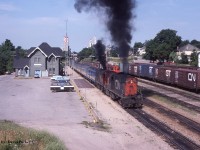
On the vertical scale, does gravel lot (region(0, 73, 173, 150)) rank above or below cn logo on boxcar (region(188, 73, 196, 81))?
below

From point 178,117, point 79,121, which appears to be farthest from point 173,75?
point 79,121

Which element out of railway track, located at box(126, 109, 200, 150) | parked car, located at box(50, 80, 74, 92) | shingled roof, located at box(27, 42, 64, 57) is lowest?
railway track, located at box(126, 109, 200, 150)

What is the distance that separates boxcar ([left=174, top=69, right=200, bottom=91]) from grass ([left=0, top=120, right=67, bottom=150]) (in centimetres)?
2814

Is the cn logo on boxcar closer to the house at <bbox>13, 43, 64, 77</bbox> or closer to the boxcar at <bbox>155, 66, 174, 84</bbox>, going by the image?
the boxcar at <bbox>155, 66, 174, 84</bbox>

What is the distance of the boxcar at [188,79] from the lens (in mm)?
41541

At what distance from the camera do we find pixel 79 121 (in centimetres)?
2478

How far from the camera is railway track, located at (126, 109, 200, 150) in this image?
1906 centimetres

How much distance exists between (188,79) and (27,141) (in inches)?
1233

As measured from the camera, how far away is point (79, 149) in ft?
53.7

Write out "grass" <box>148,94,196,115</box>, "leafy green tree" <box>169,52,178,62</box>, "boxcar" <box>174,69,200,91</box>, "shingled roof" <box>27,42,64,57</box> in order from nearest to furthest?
"grass" <box>148,94,196,115</box> < "boxcar" <box>174,69,200,91</box> < "shingled roof" <box>27,42,64,57</box> < "leafy green tree" <box>169,52,178,62</box>

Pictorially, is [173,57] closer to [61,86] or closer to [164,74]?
[164,74]

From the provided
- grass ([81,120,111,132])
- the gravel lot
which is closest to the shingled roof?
the gravel lot

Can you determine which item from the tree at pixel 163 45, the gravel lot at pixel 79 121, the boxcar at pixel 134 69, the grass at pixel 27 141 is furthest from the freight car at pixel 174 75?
the tree at pixel 163 45

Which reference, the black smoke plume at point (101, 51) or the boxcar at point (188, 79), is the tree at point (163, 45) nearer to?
the black smoke plume at point (101, 51)
